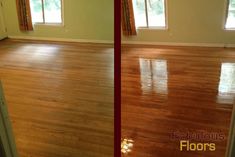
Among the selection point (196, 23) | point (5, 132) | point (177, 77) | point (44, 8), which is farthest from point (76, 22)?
point (196, 23)

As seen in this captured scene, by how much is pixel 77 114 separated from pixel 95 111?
181 millimetres

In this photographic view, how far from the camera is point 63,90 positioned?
10.3ft

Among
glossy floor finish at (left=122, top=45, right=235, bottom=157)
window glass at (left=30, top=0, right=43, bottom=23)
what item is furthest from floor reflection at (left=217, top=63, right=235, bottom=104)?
window glass at (left=30, top=0, right=43, bottom=23)

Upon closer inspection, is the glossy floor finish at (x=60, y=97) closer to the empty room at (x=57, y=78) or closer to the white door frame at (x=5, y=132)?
the empty room at (x=57, y=78)

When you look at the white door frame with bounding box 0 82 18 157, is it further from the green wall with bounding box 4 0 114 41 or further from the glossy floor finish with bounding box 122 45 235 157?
the green wall with bounding box 4 0 114 41

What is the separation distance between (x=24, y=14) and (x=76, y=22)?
0.79 meters

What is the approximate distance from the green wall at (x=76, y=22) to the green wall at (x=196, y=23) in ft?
7.85

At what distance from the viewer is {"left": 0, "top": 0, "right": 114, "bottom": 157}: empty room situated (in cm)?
215

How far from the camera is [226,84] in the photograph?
132 inches

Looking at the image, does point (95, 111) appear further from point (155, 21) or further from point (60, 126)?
point (155, 21)

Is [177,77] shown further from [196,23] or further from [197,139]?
[196,23]

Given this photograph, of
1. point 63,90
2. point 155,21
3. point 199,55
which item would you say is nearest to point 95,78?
point 63,90

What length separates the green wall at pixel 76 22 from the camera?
8.68 ft

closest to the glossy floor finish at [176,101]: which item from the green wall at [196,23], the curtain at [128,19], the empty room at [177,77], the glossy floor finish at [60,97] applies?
the empty room at [177,77]
